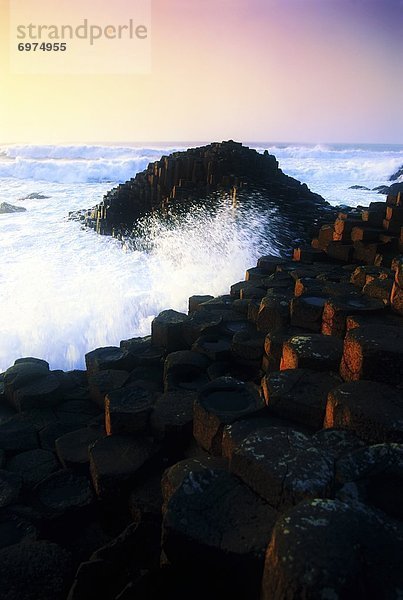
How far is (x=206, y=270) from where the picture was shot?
9.12 m

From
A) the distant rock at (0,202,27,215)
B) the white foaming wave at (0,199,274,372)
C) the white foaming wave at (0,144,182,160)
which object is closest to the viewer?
the white foaming wave at (0,199,274,372)

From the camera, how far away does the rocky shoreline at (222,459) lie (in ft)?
5.37

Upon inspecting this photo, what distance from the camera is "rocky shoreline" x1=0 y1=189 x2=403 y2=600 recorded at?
5.37 ft

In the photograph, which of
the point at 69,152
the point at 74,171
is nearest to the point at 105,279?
the point at 74,171

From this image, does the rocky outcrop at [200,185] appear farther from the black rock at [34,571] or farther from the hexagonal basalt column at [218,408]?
the black rock at [34,571]

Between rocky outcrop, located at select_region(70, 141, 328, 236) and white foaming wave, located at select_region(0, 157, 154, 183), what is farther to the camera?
white foaming wave, located at select_region(0, 157, 154, 183)

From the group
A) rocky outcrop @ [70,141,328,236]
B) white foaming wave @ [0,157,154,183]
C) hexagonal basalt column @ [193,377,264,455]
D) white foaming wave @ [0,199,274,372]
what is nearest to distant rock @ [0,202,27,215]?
white foaming wave @ [0,199,274,372]

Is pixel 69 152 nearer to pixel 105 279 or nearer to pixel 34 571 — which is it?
pixel 105 279

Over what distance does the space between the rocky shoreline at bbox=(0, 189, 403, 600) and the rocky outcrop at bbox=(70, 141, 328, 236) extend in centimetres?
744

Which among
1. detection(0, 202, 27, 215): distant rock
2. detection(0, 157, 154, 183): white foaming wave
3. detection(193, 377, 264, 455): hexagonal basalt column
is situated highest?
detection(193, 377, 264, 455): hexagonal basalt column

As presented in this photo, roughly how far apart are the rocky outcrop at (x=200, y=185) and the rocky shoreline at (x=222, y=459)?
24.4ft

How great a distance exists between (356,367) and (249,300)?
2.46 meters

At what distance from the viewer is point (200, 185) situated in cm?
1303

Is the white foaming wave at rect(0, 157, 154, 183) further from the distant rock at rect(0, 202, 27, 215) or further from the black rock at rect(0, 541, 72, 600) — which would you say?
the black rock at rect(0, 541, 72, 600)
